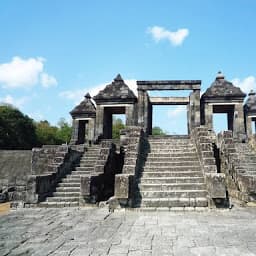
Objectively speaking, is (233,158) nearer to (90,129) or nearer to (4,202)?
(4,202)

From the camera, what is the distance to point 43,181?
315 inches

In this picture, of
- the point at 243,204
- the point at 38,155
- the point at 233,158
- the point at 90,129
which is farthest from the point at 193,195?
the point at 90,129

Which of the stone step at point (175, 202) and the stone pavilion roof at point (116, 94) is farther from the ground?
the stone pavilion roof at point (116, 94)

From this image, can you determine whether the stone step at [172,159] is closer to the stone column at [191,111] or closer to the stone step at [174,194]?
the stone step at [174,194]

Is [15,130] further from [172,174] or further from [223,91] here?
[172,174]

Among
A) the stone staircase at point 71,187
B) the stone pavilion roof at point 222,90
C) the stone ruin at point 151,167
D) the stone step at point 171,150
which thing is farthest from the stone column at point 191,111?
Result: the stone staircase at point 71,187

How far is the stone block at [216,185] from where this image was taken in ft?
21.4

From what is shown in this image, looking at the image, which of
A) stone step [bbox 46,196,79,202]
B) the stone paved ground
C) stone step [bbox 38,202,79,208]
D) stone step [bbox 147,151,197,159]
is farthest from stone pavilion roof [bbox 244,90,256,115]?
stone step [bbox 38,202,79,208]

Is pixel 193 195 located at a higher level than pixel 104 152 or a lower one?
lower

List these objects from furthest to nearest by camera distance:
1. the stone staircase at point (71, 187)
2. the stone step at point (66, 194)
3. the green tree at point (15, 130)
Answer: the green tree at point (15, 130) → the stone step at point (66, 194) → the stone staircase at point (71, 187)

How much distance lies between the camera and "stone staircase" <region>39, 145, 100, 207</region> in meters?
7.56

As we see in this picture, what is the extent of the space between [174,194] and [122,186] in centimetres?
149

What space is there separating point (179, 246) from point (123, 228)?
4.49ft

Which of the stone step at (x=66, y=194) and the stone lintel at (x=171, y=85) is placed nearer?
the stone step at (x=66, y=194)
